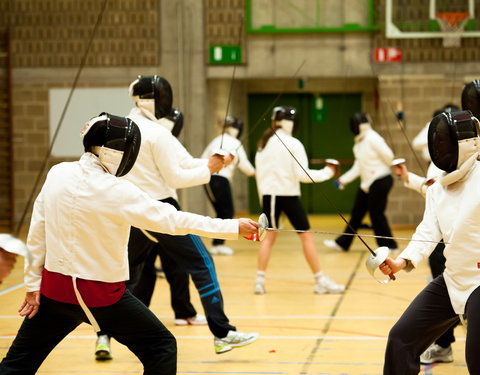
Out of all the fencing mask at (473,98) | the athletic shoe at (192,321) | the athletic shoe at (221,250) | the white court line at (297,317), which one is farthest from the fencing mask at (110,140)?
the athletic shoe at (221,250)

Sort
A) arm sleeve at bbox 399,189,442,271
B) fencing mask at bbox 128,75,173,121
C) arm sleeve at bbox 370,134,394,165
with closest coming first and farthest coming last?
1. arm sleeve at bbox 399,189,442,271
2. fencing mask at bbox 128,75,173,121
3. arm sleeve at bbox 370,134,394,165

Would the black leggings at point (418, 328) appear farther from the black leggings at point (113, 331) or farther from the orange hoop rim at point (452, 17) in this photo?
the orange hoop rim at point (452, 17)

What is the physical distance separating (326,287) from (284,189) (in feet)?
2.64

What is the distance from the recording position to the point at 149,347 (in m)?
2.54

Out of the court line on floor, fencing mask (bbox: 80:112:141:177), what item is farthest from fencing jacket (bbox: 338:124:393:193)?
fencing mask (bbox: 80:112:141:177)

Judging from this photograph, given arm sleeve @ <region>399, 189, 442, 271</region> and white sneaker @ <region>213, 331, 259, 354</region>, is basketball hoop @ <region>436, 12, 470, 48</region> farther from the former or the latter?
arm sleeve @ <region>399, 189, 442, 271</region>

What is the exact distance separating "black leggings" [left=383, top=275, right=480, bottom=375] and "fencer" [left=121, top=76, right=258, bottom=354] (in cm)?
133

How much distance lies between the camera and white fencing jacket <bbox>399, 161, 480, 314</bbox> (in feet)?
8.45

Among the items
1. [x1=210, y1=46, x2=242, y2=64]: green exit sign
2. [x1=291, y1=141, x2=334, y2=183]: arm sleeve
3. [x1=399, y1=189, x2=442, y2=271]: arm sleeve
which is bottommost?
[x1=291, y1=141, x2=334, y2=183]: arm sleeve

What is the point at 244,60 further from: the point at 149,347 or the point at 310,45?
the point at 149,347

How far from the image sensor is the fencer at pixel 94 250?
2.48 metres

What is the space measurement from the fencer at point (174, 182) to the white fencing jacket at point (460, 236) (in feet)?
4.20

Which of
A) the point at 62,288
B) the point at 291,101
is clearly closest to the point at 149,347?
the point at 62,288

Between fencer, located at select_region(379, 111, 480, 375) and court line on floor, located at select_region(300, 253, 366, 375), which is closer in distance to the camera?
fencer, located at select_region(379, 111, 480, 375)
